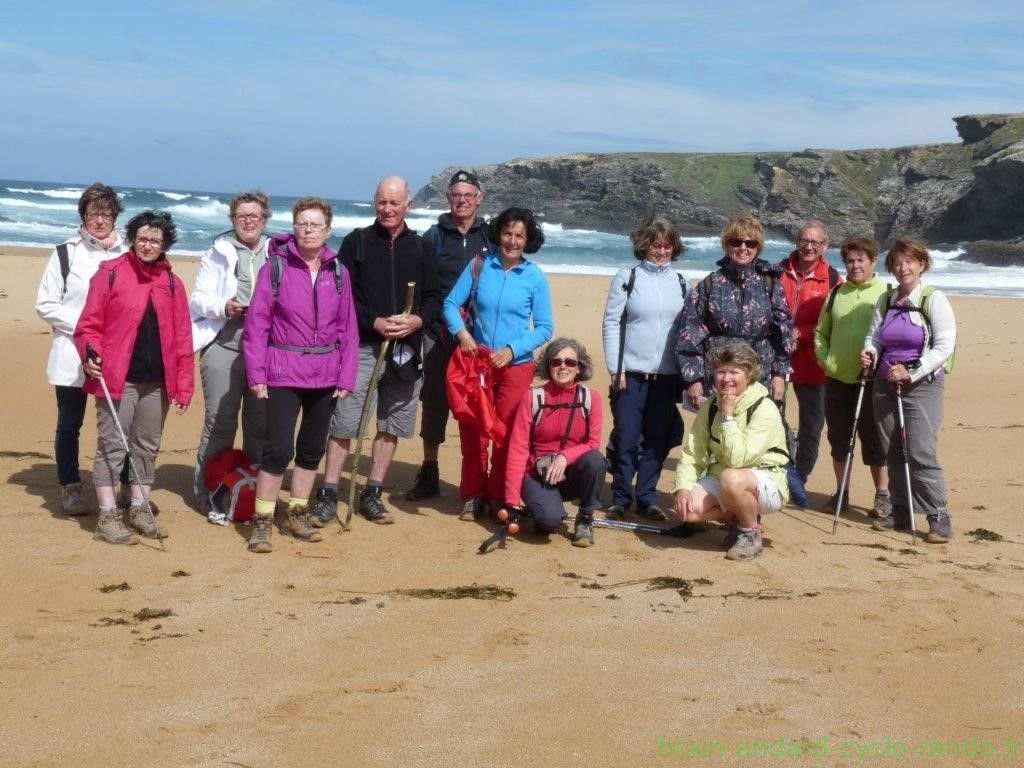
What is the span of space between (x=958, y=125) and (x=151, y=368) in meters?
66.6

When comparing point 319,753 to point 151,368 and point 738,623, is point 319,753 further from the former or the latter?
point 151,368

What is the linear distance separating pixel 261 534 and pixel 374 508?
81 cm

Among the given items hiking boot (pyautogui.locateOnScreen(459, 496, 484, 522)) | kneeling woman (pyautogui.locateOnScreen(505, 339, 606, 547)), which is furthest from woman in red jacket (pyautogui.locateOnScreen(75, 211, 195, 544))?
kneeling woman (pyautogui.locateOnScreen(505, 339, 606, 547))

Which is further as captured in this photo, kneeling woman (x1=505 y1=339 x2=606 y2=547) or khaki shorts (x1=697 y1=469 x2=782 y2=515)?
kneeling woman (x1=505 y1=339 x2=606 y2=547)

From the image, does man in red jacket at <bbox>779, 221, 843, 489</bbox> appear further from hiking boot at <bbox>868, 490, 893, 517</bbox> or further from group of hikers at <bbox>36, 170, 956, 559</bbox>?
hiking boot at <bbox>868, 490, 893, 517</bbox>

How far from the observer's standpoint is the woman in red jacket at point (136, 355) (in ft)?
17.0

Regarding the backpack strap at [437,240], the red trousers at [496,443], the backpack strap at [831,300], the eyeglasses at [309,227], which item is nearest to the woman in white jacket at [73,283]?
the eyeglasses at [309,227]

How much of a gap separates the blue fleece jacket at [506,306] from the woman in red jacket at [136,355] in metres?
1.50

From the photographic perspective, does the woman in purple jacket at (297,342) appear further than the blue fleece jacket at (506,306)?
No

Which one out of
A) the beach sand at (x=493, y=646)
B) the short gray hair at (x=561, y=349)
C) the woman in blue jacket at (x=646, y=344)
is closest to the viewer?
the beach sand at (x=493, y=646)

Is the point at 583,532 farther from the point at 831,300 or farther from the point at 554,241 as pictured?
the point at 554,241

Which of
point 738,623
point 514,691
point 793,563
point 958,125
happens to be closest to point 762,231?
point 793,563

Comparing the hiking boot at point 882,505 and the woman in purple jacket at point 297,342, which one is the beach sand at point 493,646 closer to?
the hiking boot at point 882,505

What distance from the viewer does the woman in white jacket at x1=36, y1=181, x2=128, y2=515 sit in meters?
5.45
